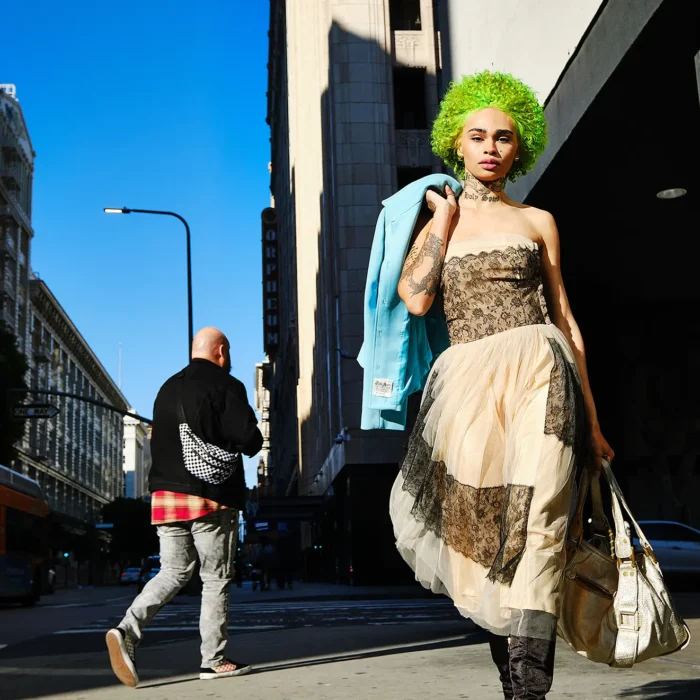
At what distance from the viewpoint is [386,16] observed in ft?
107

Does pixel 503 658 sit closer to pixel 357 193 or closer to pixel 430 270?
pixel 430 270

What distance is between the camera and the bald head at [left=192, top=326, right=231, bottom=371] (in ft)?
20.4

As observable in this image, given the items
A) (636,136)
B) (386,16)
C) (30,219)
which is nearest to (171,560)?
(636,136)

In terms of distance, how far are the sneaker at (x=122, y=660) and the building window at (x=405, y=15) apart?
31.7 m

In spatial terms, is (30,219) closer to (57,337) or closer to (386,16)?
(57,337)

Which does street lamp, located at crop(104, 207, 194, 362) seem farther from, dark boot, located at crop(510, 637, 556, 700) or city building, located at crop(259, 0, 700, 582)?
dark boot, located at crop(510, 637, 556, 700)

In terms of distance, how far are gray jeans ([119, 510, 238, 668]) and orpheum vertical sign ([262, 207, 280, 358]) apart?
81.3m

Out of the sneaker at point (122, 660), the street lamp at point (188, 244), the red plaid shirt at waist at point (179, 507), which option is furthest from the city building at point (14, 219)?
the sneaker at point (122, 660)

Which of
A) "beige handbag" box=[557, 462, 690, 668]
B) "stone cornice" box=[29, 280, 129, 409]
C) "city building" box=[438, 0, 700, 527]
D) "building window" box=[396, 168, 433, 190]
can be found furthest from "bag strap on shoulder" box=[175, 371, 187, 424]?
"stone cornice" box=[29, 280, 129, 409]

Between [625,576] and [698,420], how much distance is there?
20444 mm

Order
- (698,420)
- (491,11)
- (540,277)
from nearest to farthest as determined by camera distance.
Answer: (540,277)
(491,11)
(698,420)

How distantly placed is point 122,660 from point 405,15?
32.3m

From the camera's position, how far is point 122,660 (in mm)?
5289

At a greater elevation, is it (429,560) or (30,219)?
(30,219)
